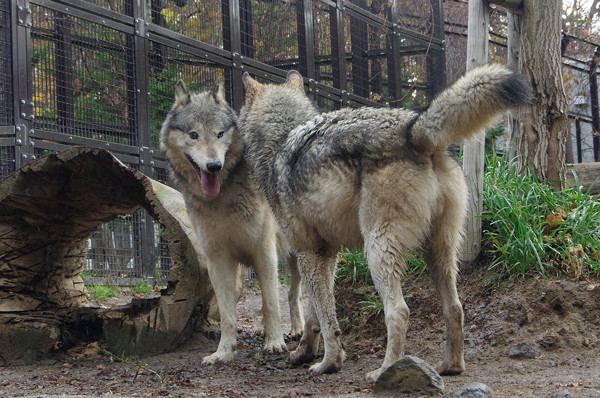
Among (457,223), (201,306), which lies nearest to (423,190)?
(457,223)

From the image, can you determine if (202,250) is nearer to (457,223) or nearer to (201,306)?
(201,306)

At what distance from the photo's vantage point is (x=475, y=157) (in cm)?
592

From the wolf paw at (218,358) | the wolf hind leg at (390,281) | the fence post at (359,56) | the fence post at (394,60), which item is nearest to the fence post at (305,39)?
the fence post at (359,56)

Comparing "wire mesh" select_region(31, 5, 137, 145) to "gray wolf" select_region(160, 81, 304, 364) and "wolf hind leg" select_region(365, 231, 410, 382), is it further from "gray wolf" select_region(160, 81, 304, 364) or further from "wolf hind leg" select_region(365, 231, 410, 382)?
"wolf hind leg" select_region(365, 231, 410, 382)

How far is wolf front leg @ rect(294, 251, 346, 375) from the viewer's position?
441 cm

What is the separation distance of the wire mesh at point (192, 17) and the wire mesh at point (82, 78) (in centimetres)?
68

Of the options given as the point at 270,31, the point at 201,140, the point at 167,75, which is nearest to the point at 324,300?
the point at 201,140

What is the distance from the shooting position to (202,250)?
5.66m

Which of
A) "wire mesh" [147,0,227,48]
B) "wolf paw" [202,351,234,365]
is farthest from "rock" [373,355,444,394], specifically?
"wire mesh" [147,0,227,48]

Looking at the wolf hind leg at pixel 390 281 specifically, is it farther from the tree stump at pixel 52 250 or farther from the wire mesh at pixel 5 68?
the wire mesh at pixel 5 68

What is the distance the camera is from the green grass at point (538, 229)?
5.36 metres

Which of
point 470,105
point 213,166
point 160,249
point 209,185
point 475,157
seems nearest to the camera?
point 470,105

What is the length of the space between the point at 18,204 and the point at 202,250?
1570 mm

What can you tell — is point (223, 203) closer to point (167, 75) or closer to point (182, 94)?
point (182, 94)
